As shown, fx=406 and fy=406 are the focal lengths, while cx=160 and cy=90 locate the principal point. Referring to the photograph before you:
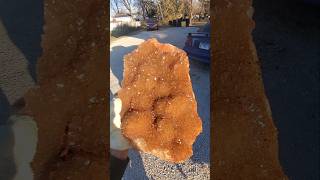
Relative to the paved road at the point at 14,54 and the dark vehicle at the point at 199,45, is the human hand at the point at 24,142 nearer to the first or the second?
the paved road at the point at 14,54

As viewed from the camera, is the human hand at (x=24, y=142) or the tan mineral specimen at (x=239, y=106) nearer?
the tan mineral specimen at (x=239, y=106)

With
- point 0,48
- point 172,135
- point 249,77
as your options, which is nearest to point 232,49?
point 249,77

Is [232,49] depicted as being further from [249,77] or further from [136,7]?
[136,7]

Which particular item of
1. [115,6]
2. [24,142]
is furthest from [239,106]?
[24,142]

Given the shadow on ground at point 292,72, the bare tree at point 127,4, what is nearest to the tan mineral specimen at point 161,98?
the bare tree at point 127,4

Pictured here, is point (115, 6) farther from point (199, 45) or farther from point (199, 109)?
point (199, 109)

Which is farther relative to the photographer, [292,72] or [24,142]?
[24,142]

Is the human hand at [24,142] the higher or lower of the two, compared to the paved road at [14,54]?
lower
